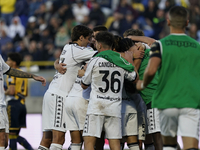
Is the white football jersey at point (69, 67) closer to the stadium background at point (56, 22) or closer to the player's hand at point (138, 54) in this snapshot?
the player's hand at point (138, 54)

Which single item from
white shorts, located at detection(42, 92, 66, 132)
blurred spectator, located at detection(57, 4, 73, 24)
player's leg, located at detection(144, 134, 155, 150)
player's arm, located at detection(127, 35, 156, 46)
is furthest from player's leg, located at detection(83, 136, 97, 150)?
blurred spectator, located at detection(57, 4, 73, 24)

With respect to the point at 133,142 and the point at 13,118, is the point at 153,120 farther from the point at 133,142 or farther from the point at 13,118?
the point at 13,118

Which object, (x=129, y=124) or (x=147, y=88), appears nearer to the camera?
(x=129, y=124)

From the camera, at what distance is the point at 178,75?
4.49 metres

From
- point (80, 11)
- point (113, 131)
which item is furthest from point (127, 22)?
point (113, 131)

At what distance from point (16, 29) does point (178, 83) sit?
14.4 metres

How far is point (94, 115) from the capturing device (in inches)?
215

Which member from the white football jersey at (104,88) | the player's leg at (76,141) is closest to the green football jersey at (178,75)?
the white football jersey at (104,88)

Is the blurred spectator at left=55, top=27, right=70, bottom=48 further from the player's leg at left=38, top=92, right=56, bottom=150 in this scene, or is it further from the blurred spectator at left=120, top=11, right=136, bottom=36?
the player's leg at left=38, top=92, right=56, bottom=150

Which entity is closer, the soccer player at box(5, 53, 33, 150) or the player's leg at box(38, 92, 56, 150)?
the player's leg at box(38, 92, 56, 150)

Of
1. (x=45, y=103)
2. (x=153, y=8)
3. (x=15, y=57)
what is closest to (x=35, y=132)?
(x=15, y=57)

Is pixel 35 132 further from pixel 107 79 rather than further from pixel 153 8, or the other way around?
pixel 153 8

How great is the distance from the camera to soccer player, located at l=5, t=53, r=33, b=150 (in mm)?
8898

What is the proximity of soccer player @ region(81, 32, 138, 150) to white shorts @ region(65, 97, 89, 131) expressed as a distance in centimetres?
56
